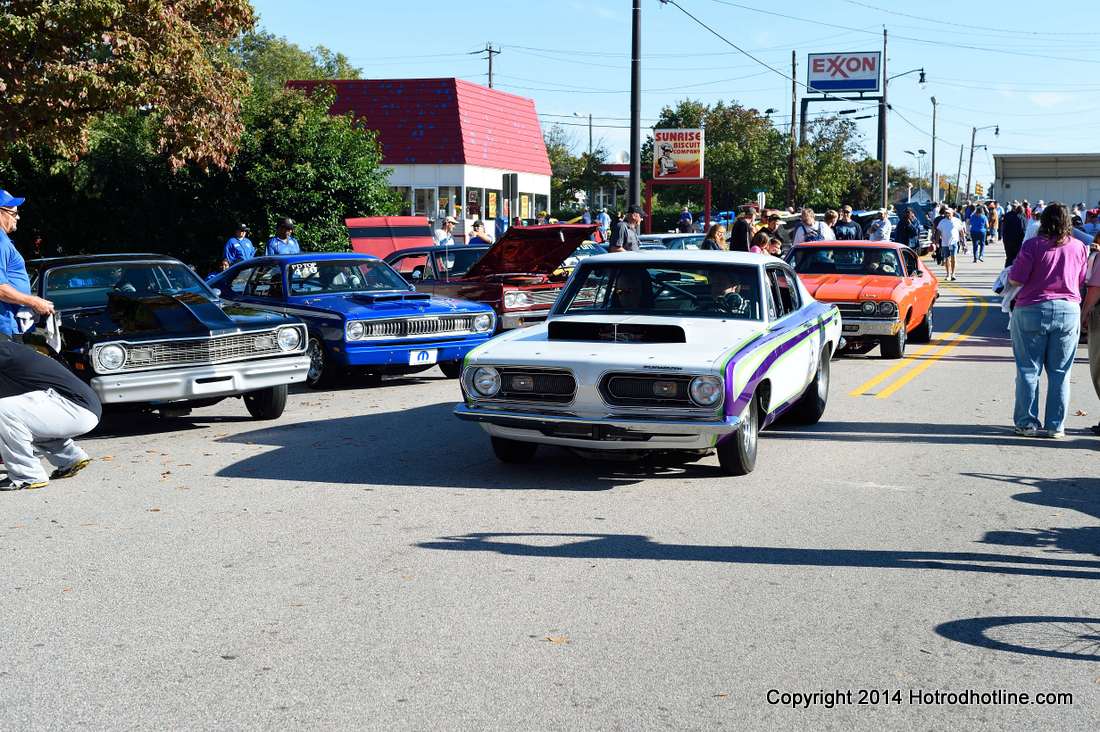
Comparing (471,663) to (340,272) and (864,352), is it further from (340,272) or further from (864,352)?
(864,352)

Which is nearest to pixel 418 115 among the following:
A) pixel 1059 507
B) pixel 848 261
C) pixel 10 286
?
pixel 848 261

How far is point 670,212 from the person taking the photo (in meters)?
69.7

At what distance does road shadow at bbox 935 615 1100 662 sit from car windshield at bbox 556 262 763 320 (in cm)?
398

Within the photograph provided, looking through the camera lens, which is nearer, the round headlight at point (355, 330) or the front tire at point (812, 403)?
the front tire at point (812, 403)

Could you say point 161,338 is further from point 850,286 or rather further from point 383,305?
point 850,286

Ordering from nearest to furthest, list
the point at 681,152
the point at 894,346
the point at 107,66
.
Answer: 1. the point at 894,346
2. the point at 107,66
3. the point at 681,152

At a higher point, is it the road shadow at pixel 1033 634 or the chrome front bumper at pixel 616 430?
the chrome front bumper at pixel 616 430

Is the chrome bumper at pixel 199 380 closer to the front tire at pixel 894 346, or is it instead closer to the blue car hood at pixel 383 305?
the blue car hood at pixel 383 305

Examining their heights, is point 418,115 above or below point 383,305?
above

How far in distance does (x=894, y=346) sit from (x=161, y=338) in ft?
30.7

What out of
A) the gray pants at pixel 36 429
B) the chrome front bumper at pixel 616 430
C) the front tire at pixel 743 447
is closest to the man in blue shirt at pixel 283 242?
the gray pants at pixel 36 429

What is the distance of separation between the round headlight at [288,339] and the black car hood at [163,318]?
0.34 feet

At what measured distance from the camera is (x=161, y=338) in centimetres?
994

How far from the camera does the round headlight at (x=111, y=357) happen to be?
968cm
